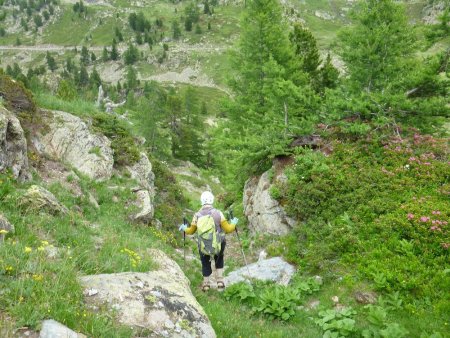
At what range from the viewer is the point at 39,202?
351 inches

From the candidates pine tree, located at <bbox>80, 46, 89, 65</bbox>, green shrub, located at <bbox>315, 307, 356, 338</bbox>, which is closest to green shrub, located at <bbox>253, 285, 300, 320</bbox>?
green shrub, located at <bbox>315, 307, 356, 338</bbox>

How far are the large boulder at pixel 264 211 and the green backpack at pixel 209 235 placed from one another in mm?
5565

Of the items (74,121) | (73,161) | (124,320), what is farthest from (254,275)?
(74,121)

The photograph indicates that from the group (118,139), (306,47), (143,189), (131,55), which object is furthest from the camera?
(131,55)

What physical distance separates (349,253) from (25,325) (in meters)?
8.72

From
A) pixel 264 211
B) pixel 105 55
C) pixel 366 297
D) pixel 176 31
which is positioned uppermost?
pixel 366 297

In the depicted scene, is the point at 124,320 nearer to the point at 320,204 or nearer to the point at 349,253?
the point at 349,253

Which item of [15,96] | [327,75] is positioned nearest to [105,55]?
[327,75]

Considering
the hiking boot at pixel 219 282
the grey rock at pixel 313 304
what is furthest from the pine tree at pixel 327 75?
the hiking boot at pixel 219 282

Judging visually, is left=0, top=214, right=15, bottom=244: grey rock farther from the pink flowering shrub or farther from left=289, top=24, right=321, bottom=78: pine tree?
left=289, top=24, right=321, bottom=78: pine tree

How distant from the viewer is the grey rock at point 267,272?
11070 millimetres

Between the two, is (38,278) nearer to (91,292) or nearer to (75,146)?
(91,292)

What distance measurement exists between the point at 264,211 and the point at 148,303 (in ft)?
32.7

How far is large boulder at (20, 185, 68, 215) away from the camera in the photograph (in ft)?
28.3
